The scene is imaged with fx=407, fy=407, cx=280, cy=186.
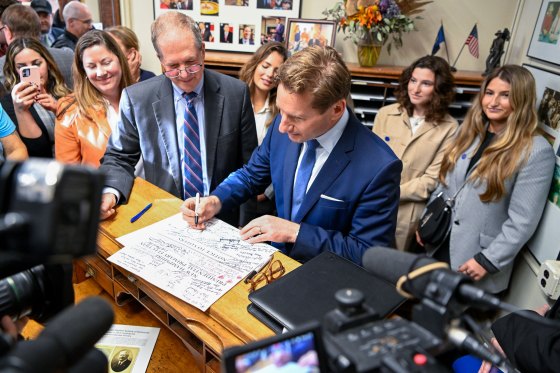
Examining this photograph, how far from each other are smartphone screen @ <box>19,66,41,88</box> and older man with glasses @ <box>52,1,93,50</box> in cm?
139

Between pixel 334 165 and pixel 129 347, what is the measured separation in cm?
97

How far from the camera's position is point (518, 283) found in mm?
2574

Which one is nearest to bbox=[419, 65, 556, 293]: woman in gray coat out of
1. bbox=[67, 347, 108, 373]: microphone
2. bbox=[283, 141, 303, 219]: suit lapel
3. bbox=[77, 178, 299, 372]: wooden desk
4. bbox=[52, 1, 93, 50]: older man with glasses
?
bbox=[283, 141, 303, 219]: suit lapel

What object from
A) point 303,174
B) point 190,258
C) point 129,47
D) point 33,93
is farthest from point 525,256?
point 33,93

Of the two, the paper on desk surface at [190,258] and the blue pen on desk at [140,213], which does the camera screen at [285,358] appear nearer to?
the paper on desk surface at [190,258]

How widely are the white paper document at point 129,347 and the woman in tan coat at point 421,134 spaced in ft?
6.50

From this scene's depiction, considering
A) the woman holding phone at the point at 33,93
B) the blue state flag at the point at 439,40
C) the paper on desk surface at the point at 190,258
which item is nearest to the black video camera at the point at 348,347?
the paper on desk surface at the point at 190,258

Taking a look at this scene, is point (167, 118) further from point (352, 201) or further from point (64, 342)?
point (64, 342)

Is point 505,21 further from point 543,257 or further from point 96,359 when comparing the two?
point 96,359

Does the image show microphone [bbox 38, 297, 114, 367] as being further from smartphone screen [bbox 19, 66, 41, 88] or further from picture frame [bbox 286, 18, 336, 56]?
picture frame [bbox 286, 18, 336, 56]

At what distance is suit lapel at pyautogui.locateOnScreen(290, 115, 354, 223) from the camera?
5.27ft

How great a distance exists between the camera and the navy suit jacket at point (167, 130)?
2049 millimetres

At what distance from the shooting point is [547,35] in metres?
2.53

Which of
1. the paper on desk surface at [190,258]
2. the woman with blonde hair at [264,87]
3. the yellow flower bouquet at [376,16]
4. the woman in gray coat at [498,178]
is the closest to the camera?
the paper on desk surface at [190,258]
